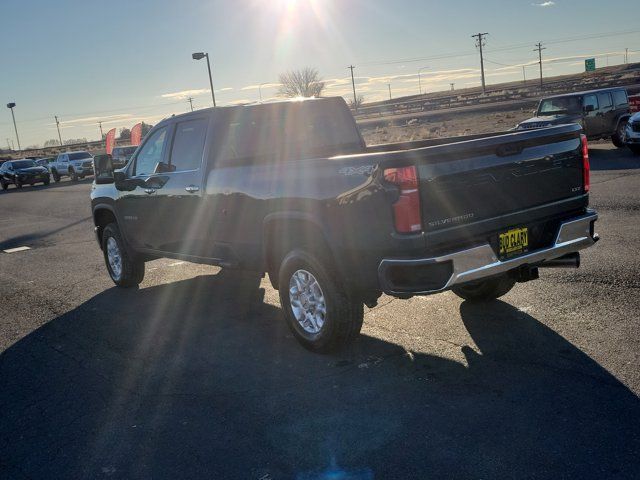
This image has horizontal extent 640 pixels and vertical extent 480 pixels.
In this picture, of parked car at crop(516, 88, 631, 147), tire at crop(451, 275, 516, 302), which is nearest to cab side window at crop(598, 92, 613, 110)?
parked car at crop(516, 88, 631, 147)

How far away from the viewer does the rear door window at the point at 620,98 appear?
816 inches

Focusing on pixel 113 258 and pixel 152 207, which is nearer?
pixel 152 207

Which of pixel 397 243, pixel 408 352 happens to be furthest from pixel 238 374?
pixel 397 243

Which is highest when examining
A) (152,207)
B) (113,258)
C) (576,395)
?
(152,207)

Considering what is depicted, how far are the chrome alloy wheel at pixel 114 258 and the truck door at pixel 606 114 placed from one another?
16416 millimetres

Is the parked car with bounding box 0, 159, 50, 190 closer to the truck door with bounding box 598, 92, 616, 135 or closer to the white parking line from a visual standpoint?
the white parking line

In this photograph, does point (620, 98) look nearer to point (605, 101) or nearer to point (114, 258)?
point (605, 101)

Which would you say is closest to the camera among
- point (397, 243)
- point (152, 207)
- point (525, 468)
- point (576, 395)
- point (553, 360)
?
point (525, 468)

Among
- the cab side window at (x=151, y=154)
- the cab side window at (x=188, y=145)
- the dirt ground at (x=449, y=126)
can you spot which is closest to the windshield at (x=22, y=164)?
the dirt ground at (x=449, y=126)

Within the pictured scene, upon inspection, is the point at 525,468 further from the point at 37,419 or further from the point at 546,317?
the point at 37,419

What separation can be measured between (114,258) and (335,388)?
4791 mm

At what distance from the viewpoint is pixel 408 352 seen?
16.9ft

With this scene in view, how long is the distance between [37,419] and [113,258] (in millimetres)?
4161

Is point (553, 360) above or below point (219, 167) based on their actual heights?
below
